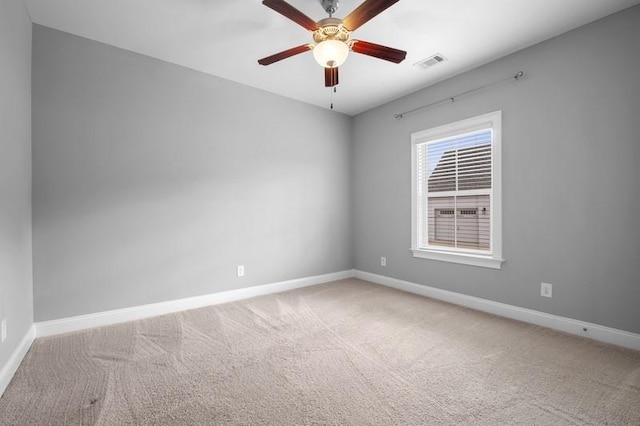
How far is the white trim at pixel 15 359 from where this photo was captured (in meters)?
1.75

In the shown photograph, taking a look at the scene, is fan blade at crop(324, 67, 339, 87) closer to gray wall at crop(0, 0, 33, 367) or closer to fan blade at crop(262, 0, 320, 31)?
fan blade at crop(262, 0, 320, 31)

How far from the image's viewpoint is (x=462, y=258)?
132 inches

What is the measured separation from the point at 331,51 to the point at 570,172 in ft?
7.67

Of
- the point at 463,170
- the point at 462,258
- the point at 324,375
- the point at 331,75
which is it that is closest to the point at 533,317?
the point at 462,258

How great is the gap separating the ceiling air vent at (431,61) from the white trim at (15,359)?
418 centimetres

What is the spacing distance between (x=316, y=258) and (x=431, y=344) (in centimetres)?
225

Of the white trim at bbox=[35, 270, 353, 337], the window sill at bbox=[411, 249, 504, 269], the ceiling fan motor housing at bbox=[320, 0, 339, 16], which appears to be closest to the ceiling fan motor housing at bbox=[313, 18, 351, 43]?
the ceiling fan motor housing at bbox=[320, 0, 339, 16]

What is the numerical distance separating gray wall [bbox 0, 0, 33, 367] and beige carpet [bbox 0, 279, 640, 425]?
1.29 feet

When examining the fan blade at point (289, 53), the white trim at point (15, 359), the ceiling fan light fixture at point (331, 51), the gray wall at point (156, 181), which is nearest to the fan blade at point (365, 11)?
the ceiling fan light fixture at point (331, 51)

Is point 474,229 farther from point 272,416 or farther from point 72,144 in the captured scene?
point 72,144

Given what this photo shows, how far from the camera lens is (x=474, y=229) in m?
3.33

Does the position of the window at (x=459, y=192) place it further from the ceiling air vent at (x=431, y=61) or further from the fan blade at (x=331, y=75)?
the fan blade at (x=331, y=75)

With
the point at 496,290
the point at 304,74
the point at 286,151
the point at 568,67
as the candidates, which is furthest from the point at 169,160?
the point at 568,67

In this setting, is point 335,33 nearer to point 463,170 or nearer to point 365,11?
point 365,11
